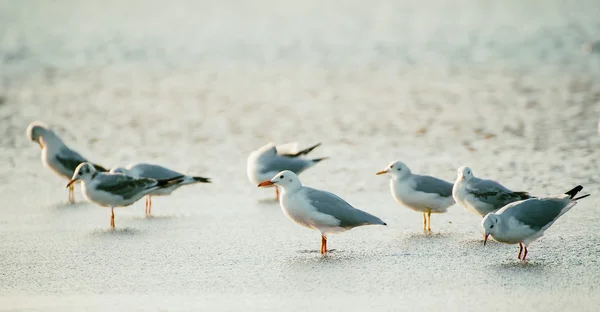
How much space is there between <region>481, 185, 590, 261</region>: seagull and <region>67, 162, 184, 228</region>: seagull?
359 centimetres

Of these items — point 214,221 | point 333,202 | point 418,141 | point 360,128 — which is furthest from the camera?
point 360,128

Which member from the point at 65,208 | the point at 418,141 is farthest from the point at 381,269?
the point at 418,141

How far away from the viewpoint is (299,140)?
13.6 m

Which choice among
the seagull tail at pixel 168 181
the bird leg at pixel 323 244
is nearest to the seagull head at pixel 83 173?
the seagull tail at pixel 168 181

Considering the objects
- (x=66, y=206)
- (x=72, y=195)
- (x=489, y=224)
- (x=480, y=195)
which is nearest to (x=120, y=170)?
(x=66, y=206)

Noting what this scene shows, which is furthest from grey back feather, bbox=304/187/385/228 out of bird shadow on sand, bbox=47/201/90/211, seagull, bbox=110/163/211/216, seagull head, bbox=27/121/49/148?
seagull head, bbox=27/121/49/148

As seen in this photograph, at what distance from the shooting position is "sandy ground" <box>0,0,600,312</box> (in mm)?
6730

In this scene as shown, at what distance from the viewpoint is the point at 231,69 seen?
70.3 ft

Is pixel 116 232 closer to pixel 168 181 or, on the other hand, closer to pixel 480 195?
pixel 168 181

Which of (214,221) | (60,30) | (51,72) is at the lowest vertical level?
(214,221)

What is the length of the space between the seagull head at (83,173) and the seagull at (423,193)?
9.66 feet

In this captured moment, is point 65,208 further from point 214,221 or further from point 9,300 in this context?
point 9,300

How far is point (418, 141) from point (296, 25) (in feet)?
56.4

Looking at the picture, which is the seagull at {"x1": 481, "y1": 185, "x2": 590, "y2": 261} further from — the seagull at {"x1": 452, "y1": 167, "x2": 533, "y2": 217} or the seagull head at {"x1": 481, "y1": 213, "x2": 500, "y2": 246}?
the seagull at {"x1": 452, "y1": 167, "x2": 533, "y2": 217}
